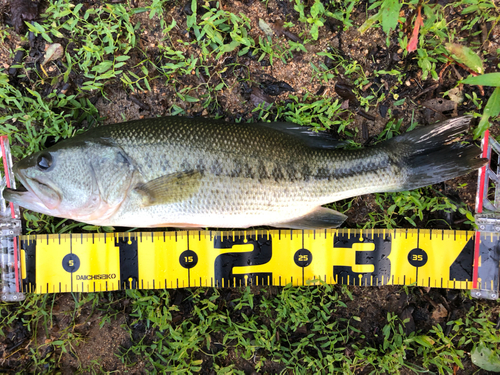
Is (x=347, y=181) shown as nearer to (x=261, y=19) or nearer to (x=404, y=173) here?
(x=404, y=173)

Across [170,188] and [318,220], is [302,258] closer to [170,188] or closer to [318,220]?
[318,220]

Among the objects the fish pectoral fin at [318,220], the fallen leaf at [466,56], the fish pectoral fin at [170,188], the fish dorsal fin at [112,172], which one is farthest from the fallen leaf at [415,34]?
the fish dorsal fin at [112,172]

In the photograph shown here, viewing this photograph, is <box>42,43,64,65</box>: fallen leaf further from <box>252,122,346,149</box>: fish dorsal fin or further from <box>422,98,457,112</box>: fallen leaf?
<box>422,98,457,112</box>: fallen leaf

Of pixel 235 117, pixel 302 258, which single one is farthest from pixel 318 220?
pixel 235 117

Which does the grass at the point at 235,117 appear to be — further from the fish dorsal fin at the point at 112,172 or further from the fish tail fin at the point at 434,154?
the fish dorsal fin at the point at 112,172

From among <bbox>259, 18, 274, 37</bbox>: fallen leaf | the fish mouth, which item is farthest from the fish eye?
<bbox>259, 18, 274, 37</bbox>: fallen leaf

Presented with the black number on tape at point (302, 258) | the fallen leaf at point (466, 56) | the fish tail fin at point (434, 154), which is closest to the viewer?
the fish tail fin at point (434, 154)
